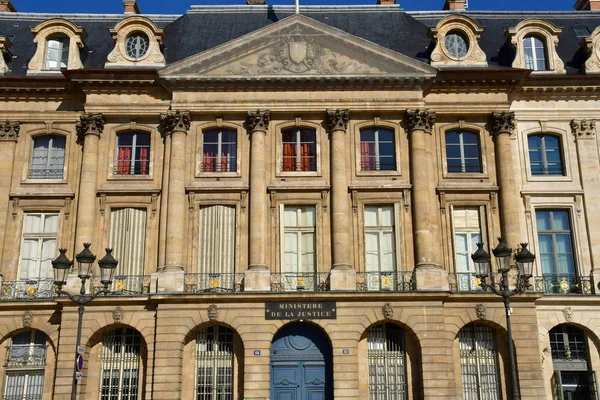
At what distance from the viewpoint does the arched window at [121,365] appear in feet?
76.1

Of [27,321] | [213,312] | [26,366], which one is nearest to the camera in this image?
[213,312]

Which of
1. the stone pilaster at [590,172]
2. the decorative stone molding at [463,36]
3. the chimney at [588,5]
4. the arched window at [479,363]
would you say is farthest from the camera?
the chimney at [588,5]

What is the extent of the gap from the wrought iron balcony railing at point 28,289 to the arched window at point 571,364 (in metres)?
16.8

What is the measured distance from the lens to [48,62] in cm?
2666

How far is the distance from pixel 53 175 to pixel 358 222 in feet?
35.7

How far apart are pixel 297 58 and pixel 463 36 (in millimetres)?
6419

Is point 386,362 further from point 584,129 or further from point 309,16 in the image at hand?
point 309,16

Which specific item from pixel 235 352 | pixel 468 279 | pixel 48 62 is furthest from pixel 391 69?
pixel 48 62

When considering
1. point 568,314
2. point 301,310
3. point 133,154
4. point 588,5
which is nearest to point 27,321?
point 133,154

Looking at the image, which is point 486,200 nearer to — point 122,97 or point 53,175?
point 122,97

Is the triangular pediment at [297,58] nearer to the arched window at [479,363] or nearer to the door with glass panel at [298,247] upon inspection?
the door with glass panel at [298,247]

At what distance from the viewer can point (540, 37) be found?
27.0 m

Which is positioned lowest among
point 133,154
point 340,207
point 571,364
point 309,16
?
point 571,364

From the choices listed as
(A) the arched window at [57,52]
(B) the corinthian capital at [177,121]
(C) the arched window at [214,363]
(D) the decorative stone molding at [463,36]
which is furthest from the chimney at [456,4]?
(C) the arched window at [214,363]
